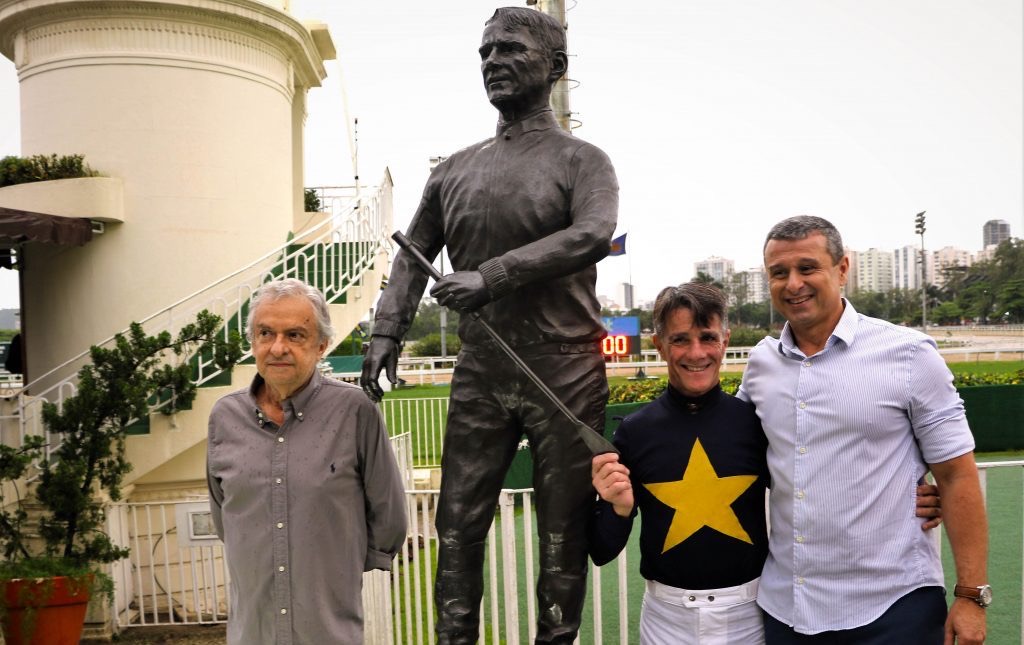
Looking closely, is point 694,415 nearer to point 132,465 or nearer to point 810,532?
point 810,532

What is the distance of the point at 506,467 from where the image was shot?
114 inches

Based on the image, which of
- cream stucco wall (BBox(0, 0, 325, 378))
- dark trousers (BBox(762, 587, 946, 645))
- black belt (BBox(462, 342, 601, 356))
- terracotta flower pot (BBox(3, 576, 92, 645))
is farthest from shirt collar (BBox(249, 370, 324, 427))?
cream stucco wall (BBox(0, 0, 325, 378))

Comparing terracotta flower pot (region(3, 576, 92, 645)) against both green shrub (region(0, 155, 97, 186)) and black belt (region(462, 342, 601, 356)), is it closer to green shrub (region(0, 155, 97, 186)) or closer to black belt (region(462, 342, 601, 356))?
green shrub (region(0, 155, 97, 186))

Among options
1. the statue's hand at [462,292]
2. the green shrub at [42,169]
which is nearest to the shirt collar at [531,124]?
the statue's hand at [462,292]

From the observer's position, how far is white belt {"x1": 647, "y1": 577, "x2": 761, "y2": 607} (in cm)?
230

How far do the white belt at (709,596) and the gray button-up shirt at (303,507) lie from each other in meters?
0.78

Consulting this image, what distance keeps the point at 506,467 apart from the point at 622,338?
11.6m

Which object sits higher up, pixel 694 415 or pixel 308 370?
pixel 308 370

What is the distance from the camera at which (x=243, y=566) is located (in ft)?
7.64

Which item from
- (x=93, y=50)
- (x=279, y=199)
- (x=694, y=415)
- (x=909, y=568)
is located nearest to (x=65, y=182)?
(x=93, y=50)

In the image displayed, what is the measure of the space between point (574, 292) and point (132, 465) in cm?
571

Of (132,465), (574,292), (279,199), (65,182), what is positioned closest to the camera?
(574,292)

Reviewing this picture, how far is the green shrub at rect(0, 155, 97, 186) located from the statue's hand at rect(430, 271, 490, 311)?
6936 mm

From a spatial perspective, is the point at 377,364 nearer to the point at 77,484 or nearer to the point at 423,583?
the point at 77,484
